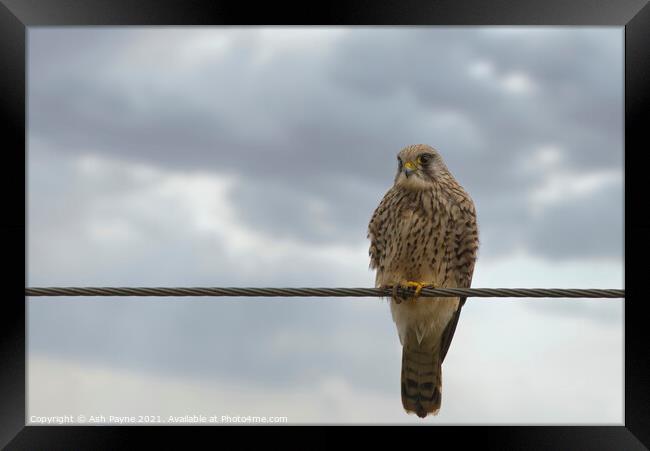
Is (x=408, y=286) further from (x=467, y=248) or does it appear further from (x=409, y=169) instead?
(x=409, y=169)

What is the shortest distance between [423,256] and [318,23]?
5.37 ft

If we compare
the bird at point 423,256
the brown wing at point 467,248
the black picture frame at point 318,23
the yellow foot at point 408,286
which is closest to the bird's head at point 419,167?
the bird at point 423,256

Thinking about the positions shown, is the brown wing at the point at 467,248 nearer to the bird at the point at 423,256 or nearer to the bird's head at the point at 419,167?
the bird at the point at 423,256

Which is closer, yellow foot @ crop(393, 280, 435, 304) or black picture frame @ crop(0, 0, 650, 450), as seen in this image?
black picture frame @ crop(0, 0, 650, 450)

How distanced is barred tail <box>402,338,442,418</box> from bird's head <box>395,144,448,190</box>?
1.12 meters

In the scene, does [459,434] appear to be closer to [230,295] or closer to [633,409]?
[633,409]

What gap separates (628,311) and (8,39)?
3.45 meters

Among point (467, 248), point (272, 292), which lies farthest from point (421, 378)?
point (272, 292)

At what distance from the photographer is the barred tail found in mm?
4816

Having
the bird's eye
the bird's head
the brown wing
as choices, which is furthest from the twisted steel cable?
the bird's eye

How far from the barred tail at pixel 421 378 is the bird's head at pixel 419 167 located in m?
1.12

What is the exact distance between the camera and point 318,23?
3617 mm

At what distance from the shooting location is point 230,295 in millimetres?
3232

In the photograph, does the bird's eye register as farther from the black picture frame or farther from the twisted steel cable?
the twisted steel cable
